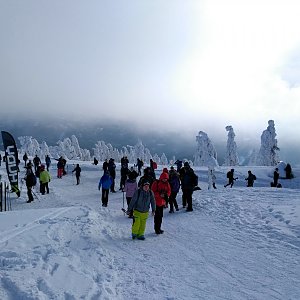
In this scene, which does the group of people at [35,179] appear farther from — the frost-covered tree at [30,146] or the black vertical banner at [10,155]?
the frost-covered tree at [30,146]

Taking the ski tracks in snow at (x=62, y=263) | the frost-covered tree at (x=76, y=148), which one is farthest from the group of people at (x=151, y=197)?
the frost-covered tree at (x=76, y=148)

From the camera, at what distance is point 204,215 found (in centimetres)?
1429

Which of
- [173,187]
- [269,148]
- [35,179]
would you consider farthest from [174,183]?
[269,148]

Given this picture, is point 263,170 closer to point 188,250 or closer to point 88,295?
point 188,250

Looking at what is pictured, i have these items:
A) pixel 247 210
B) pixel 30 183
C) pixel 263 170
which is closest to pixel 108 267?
pixel 247 210

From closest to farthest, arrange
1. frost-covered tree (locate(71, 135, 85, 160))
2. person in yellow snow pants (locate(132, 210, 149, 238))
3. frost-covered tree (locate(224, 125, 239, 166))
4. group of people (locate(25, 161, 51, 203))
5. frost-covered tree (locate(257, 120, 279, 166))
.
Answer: person in yellow snow pants (locate(132, 210, 149, 238)) → group of people (locate(25, 161, 51, 203)) → frost-covered tree (locate(257, 120, 279, 166)) → frost-covered tree (locate(224, 125, 239, 166)) → frost-covered tree (locate(71, 135, 85, 160))

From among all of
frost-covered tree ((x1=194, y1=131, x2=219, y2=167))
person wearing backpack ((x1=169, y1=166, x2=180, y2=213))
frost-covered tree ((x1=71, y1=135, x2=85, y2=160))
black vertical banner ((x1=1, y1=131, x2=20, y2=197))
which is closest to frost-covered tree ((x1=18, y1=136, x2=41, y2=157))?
frost-covered tree ((x1=71, y1=135, x2=85, y2=160))

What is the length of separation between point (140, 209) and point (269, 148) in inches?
2110

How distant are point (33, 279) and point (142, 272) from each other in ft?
7.42

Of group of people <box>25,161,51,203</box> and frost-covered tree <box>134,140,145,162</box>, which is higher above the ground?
frost-covered tree <box>134,140,145,162</box>

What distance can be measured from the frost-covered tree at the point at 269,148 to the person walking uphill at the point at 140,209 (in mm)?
52761

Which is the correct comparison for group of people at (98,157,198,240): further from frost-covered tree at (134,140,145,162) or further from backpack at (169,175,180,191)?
frost-covered tree at (134,140,145,162)

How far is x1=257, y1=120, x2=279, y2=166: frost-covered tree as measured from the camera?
195 ft

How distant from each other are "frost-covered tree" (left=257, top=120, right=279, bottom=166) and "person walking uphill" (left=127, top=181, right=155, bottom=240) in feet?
173
